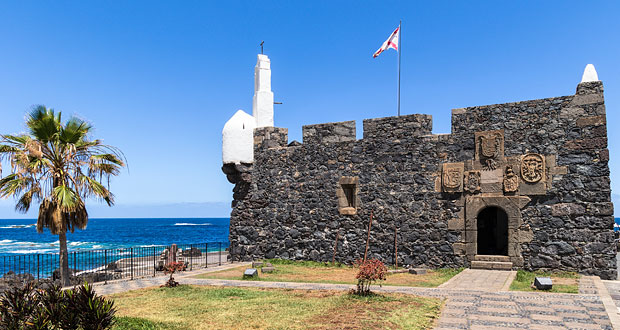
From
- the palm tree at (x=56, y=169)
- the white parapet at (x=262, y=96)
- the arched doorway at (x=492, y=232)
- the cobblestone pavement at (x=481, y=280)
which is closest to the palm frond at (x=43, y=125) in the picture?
the palm tree at (x=56, y=169)

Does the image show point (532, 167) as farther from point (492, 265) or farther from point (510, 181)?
point (492, 265)

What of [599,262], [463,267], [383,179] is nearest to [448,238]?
[463,267]

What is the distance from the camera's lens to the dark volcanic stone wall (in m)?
11.5

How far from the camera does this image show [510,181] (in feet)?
39.8

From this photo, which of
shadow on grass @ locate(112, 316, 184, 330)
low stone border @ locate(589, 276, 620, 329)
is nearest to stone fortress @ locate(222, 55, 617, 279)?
low stone border @ locate(589, 276, 620, 329)

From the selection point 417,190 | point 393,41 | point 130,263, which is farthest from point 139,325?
point 130,263

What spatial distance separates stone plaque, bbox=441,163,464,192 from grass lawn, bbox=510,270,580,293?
253 cm

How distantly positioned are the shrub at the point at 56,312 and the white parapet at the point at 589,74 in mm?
11330

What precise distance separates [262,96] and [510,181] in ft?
27.7

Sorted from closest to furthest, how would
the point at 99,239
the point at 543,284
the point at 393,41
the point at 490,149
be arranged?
the point at 543,284, the point at 490,149, the point at 393,41, the point at 99,239

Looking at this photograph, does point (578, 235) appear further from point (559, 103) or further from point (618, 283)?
point (559, 103)

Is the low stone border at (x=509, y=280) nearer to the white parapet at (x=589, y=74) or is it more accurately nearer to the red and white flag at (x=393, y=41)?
the white parapet at (x=589, y=74)

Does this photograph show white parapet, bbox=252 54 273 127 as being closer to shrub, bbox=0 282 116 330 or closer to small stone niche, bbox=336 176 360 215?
small stone niche, bbox=336 176 360 215

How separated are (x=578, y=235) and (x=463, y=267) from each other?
279 centimetres
